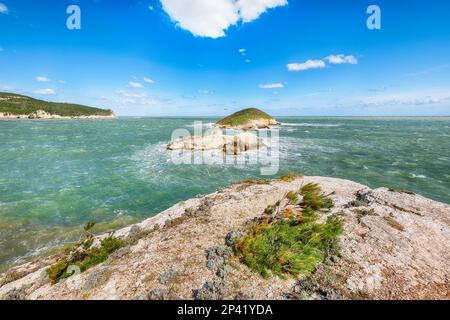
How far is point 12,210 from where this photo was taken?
14.1m

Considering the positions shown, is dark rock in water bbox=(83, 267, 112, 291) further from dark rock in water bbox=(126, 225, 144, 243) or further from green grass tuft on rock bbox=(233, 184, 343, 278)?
green grass tuft on rock bbox=(233, 184, 343, 278)

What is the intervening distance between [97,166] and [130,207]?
47.4 ft

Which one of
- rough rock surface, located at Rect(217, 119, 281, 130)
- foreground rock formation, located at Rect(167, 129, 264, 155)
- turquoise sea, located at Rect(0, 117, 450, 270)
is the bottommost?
turquoise sea, located at Rect(0, 117, 450, 270)

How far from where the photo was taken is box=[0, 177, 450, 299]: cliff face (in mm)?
5734

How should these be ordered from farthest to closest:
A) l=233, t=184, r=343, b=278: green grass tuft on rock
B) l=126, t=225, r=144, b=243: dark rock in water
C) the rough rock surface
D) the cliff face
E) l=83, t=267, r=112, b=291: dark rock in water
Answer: the rough rock surface → l=126, t=225, r=144, b=243: dark rock in water → l=233, t=184, r=343, b=278: green grass tuft on rock → l=83, t=267, r=112, b=291: dark rock in water → the cliff face

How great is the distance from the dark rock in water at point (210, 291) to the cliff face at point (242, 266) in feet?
0.07

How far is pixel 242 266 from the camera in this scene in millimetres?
6621

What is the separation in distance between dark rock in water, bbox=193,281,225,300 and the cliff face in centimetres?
2

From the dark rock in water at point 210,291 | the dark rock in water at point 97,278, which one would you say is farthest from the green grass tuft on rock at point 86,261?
the dark rock in water at point 210,291

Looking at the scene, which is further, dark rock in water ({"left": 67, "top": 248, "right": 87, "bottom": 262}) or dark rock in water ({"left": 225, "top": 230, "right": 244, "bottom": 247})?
dark rock in water ({"left": 225, "top": 230, "right": 244, "bottom": 247})

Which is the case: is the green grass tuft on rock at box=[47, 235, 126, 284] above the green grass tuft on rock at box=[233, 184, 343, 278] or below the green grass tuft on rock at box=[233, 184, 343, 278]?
below

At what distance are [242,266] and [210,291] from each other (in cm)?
135

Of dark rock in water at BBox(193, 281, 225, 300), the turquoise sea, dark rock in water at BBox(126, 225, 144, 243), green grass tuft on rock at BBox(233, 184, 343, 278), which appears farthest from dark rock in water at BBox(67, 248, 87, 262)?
green grass tuft on rock at BBox(233, 184, 343, 278)
